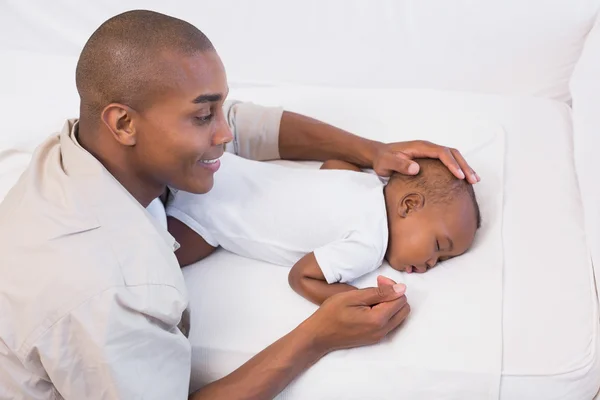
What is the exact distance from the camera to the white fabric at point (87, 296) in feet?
3.42

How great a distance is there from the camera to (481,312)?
1263 millimetres

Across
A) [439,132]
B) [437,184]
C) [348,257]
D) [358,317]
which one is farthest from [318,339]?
[439,132]

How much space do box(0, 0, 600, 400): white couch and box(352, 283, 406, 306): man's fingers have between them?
0.24 feet

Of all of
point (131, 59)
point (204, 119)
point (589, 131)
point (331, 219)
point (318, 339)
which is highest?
point (131, 59)

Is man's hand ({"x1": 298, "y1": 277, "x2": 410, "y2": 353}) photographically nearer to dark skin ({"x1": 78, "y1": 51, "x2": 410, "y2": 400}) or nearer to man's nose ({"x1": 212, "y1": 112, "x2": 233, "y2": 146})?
dark skin ({"x1": 78, "y1": 51, "x2": 410, "y2": 400})

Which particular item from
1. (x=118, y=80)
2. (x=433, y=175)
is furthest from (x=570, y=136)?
(x=118, y=80)

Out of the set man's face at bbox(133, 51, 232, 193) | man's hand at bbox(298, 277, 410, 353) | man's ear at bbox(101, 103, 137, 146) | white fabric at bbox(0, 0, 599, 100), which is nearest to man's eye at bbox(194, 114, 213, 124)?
man's face at bbox(133, 51, 232, 193)

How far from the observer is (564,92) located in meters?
1.84

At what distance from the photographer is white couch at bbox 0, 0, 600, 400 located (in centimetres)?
121

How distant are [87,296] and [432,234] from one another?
643 mm

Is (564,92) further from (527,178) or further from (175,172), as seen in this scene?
(175,172)

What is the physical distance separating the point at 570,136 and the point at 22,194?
4.00 feet

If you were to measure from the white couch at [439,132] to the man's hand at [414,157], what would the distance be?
0.45ft

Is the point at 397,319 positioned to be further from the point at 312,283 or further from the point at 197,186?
the point at 197,186
